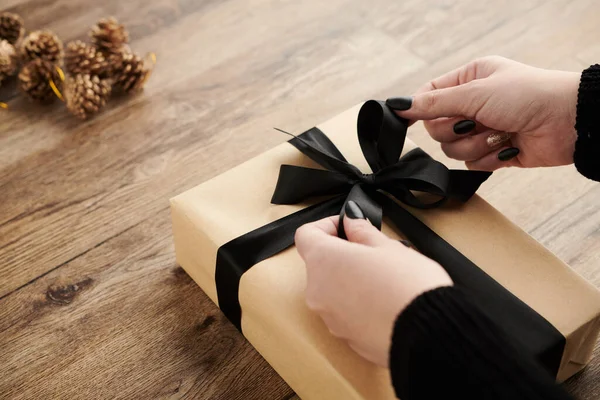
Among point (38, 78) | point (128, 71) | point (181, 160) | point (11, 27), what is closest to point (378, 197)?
point (181, 160)

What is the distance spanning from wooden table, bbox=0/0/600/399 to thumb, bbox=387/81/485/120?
24 centimetres

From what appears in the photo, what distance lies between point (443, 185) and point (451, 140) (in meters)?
0.14

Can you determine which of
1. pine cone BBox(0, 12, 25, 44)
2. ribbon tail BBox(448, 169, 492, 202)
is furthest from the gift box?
pine cone BBox(0, 12, 25, 44)

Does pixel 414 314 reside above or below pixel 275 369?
above

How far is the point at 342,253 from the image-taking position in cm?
76

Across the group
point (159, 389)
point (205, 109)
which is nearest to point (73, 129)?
point (205, 109)

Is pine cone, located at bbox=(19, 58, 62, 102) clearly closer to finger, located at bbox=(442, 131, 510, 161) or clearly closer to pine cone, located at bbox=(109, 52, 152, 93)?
pine cone, located at bbox=(109, 52, 152, 93)

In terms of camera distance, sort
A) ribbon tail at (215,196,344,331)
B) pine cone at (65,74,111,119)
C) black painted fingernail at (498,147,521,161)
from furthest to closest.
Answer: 1. pine cone at (65,74,111,119)
2. black painted fingernail at (498,147,521,161)
3. ribbon tail at (215,196,344,331)

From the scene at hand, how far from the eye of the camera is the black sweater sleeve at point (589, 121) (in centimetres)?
88

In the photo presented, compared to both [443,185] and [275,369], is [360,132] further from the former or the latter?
[275,369]

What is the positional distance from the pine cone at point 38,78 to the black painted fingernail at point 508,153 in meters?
0.77

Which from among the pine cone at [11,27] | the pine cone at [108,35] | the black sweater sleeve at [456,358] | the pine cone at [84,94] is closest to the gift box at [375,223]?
the black sweater sleeve at [456,358]

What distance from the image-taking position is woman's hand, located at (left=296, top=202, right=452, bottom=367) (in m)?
0.71

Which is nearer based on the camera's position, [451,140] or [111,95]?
[451,140]
